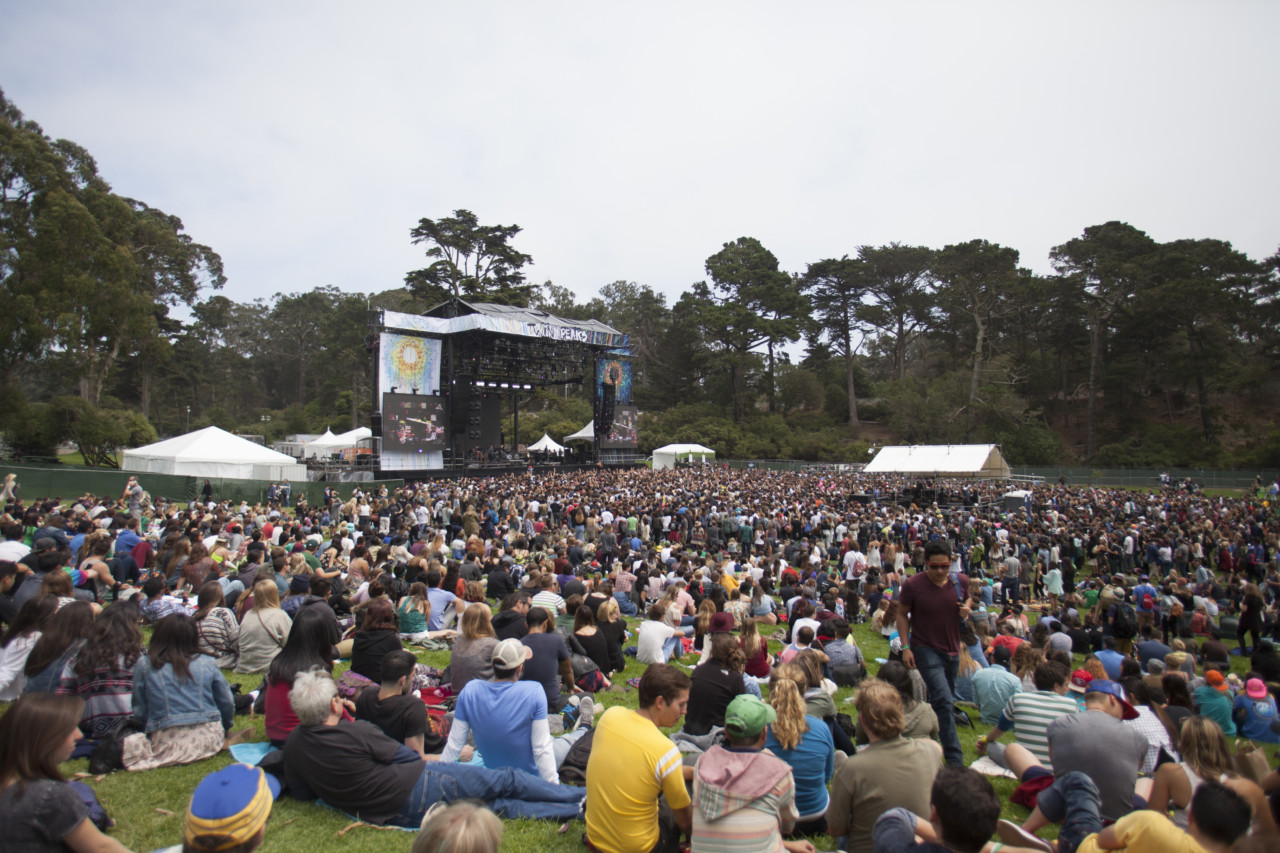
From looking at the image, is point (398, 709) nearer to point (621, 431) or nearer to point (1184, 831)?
point (1184, 831)

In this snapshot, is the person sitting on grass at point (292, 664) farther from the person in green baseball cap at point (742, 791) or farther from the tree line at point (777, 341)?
the tree line at point (777, 341)

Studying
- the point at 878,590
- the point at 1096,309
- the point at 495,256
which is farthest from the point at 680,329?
the point at 878,590

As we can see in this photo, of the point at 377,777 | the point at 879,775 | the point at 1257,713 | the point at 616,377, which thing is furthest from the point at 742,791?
the point at 616,377

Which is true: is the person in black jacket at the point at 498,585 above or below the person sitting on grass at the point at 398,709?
below

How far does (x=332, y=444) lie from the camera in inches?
1345

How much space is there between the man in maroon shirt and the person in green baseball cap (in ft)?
6.47

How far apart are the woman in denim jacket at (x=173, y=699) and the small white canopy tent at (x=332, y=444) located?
32399 millimetres

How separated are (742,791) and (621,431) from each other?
105 ft

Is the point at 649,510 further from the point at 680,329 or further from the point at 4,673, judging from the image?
A: the point at 680,329

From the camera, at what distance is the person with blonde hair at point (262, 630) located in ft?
17.6

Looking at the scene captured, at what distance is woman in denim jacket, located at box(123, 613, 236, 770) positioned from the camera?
3.73m

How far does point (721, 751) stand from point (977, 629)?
5651 mm

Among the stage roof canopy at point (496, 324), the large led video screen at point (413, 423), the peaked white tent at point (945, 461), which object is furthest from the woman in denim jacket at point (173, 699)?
the stage roof canopy at point (496, 324)

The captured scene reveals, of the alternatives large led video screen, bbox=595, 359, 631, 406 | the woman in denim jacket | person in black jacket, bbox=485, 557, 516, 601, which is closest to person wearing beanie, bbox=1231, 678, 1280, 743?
person in black jacket, bbox=485, 557, 516, 601
